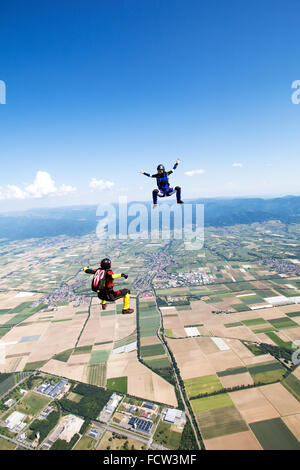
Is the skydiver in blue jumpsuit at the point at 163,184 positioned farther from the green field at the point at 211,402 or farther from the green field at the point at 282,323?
the green field at the point at 282,323

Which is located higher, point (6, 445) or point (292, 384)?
point (292, 384)

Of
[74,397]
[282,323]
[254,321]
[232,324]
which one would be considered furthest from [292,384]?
[74,397]

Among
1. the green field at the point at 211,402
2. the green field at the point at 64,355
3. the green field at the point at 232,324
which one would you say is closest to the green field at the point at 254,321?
the green field at the point at 232,324

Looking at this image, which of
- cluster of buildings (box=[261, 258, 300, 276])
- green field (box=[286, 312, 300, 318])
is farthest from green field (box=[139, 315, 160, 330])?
cluster of buildings (box=[261, 258, 300, 276])

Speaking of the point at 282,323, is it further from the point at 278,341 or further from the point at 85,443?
the point at 85,443

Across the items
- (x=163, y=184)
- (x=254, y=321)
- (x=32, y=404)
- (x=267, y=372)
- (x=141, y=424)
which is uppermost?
(x=163, y=184)

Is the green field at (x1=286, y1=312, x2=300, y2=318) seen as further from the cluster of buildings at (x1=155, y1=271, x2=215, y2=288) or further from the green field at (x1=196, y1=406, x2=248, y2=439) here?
the green field at (x1=196, y1=406, x2=248, y2=439)
